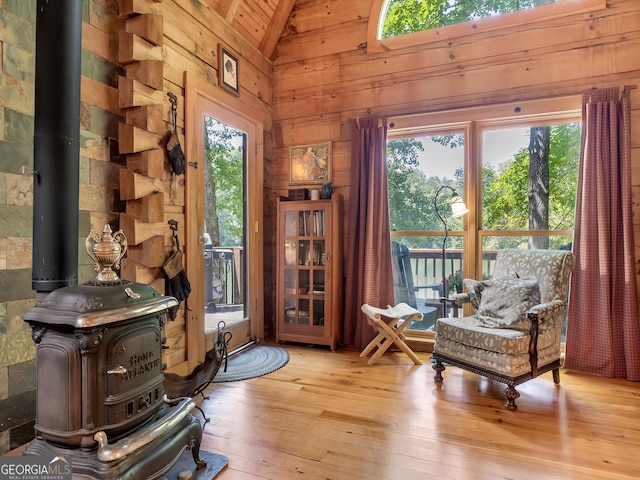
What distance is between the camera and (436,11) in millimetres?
3402

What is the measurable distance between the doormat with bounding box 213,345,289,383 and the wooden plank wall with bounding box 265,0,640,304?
5.44ft

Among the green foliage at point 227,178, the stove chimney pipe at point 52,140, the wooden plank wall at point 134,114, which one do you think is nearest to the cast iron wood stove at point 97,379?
the stove chimney pipe at point 52,140

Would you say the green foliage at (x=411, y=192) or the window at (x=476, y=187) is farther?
the green foliage at (x=411, y=192)

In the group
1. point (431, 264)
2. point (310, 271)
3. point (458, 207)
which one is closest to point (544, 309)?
point (458, 207)

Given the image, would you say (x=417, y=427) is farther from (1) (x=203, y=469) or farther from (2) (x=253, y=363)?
(2) (x=253, y=363)

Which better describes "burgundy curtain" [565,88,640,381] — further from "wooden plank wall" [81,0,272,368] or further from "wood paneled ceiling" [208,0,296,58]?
"wooden plank wall" [81,0,272,368]

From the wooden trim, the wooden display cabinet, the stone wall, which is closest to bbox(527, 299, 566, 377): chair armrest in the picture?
the wooden display cabinet

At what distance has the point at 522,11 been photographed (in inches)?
122

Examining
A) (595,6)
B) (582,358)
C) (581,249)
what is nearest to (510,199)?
(581,249)

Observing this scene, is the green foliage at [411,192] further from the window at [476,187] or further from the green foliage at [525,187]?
the green foliage at [525,187]

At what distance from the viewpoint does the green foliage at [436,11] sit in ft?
10.4

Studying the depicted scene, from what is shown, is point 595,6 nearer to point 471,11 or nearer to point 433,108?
point 471,11

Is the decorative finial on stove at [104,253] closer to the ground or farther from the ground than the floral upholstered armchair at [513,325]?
farther from the ground

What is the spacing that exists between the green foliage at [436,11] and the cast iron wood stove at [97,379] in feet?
10.8
